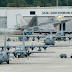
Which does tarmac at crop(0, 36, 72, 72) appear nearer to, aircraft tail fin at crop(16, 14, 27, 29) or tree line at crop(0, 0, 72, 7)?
aircraft tail fin at crop(16, 14, 27, 29)

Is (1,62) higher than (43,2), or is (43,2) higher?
(43,2)

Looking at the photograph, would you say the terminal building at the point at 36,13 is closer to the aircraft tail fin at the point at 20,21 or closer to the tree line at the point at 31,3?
the aircraft tail fin at the point at 20,21

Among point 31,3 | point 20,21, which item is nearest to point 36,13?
point 20,21

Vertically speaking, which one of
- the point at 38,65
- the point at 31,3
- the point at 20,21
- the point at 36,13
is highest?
the point at 31,3

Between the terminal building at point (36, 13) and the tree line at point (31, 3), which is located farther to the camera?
the tree line at point (31, 3)

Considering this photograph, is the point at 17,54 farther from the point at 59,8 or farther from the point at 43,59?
the point at 59,8

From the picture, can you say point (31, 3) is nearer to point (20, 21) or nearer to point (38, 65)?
point (20, 21)

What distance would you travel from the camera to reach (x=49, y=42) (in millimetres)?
87438

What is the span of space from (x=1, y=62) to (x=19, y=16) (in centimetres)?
7063

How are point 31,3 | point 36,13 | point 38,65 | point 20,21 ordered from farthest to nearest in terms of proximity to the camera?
point 31,3
point 36,13
point 20,21
point 38,65

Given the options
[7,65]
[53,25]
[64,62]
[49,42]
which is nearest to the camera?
[7,65]

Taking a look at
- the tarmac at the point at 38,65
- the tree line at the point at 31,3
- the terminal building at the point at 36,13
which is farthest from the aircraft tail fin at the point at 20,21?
the tarmac at the point at 38,65

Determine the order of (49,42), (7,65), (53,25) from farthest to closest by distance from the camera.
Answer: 1. (53,25)
2. (49,42)
3. (7,65)

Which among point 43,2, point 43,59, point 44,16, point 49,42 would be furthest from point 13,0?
point 43,59
